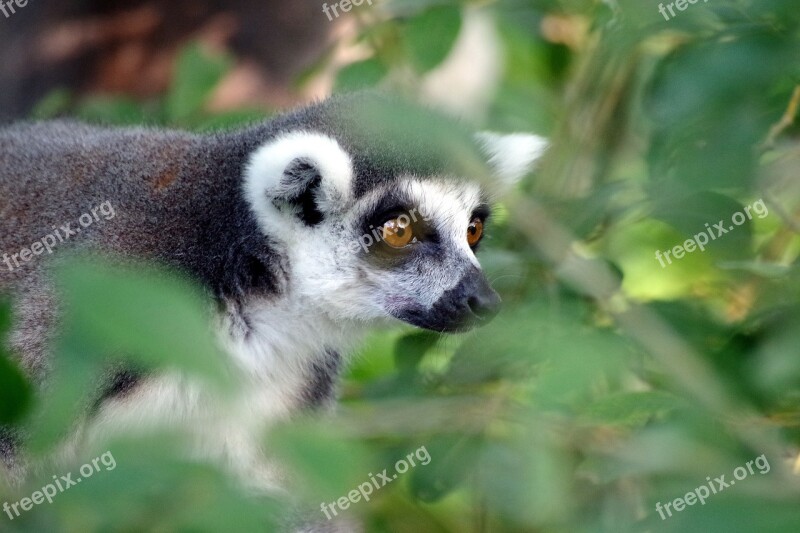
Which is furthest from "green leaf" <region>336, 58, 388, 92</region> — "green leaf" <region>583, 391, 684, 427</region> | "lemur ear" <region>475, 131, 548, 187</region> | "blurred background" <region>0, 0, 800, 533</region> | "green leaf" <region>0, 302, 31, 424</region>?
"green leaf" <region>0, 302, 31, 424</region>

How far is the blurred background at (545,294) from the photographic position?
1.05 m

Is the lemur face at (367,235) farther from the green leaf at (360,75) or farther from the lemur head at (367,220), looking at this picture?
the green leaf at (360,75)

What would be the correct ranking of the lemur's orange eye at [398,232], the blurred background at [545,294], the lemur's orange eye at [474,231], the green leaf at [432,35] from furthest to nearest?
the lemur's orange eye at [474,231] → the lemur's orange eye at [398,232] → the green leaf at [432,35] → the blurred background at [545,294]

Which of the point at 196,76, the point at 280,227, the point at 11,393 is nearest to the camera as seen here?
the point at 11,393

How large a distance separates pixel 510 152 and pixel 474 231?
32 centimetres

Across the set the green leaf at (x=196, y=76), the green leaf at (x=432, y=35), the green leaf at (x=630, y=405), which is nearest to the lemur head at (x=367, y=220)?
the green leaf at (x=432, y=35)

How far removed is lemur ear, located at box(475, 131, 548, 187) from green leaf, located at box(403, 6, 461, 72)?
1.52 feet

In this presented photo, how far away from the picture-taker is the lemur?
9.75 feet

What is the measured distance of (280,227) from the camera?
10.2 ft

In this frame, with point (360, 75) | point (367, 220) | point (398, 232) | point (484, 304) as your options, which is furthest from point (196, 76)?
point (484, 304)

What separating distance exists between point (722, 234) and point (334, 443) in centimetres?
200

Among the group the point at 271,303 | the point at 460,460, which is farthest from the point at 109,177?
the point at 460,460

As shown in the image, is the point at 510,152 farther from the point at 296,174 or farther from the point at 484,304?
the point at 296,174

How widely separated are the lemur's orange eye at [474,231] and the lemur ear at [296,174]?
46cm
